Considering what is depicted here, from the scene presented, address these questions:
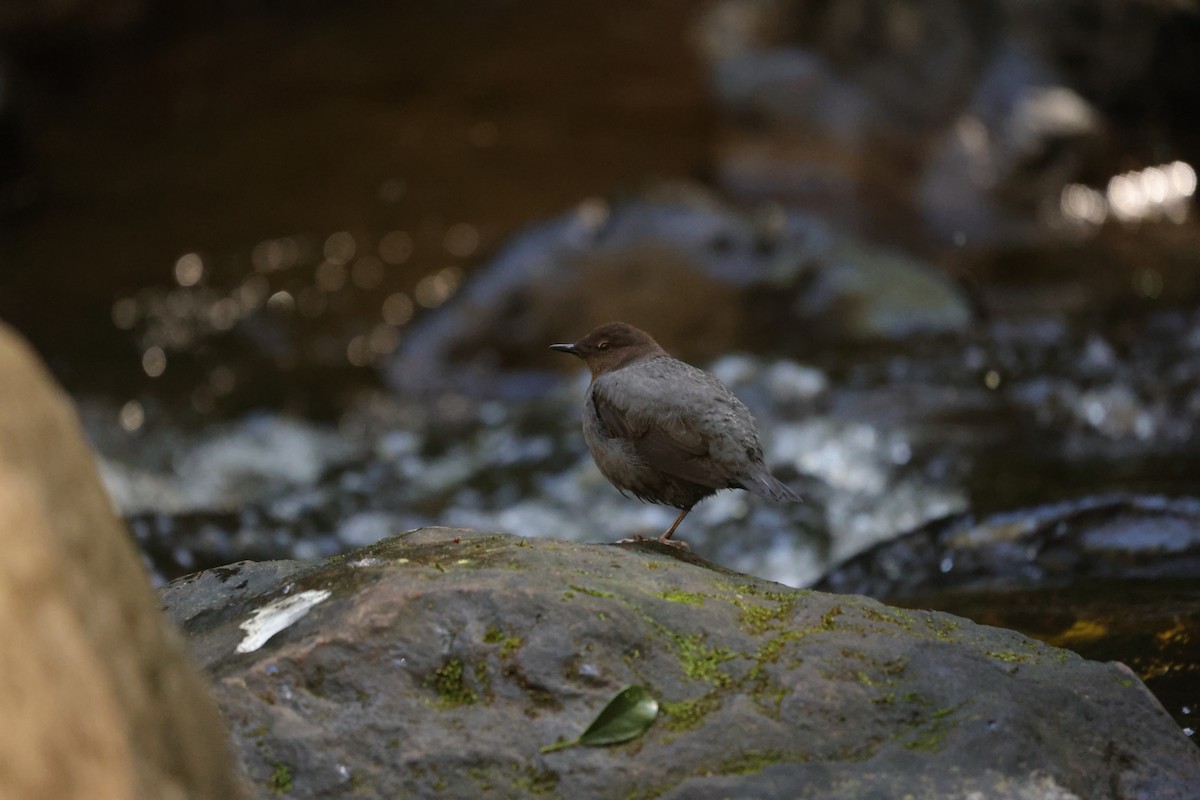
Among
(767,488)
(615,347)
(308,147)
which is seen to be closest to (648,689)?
(767,488)

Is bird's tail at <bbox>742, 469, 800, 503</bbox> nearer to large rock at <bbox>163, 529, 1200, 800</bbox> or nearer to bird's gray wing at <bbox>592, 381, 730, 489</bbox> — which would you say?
bird's gray wing at <bbox>592, 381, 730, 489</bbox>

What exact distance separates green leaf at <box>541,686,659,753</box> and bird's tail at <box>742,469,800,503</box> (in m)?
1.28

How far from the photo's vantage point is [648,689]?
270 centimetres

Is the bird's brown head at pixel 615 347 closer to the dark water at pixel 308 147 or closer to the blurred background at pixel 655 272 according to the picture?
the blurred background at pixel 655 272

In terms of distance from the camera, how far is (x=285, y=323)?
10320mm

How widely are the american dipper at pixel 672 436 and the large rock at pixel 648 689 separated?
2.95 feet

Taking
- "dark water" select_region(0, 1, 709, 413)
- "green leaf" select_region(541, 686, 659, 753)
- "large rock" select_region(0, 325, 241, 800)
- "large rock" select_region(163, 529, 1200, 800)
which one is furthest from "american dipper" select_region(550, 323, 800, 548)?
"dark water" select_region(0, 1, 709, 413)

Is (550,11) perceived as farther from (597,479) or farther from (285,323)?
(597,479)

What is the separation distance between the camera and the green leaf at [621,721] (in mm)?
2572

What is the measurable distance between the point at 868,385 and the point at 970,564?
2944 mm

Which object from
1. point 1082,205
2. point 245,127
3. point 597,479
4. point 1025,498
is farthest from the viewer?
point 245,127

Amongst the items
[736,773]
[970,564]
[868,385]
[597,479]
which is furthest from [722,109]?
[736,773]

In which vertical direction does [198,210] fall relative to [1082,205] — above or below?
above

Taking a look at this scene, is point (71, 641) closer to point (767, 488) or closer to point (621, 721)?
point (621, 721)
